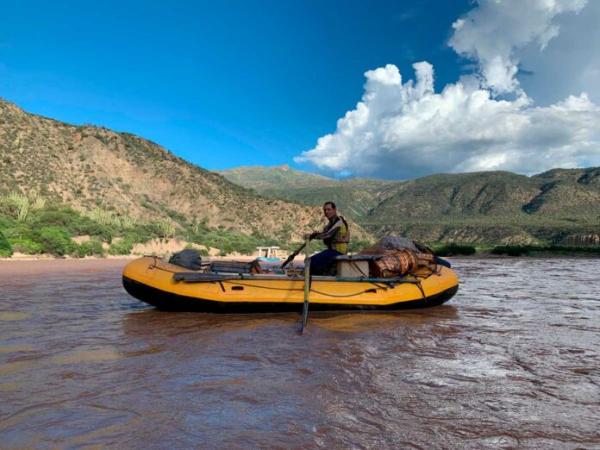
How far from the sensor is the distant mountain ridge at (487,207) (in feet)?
219

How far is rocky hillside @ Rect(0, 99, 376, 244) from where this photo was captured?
37.2 m

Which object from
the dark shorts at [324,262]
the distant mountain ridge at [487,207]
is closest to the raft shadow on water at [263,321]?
the dark shorts at [324,262]

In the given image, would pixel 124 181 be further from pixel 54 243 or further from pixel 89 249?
pixel 54 243

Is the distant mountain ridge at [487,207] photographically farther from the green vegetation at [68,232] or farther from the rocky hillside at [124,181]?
the green vegetation at [68,232]

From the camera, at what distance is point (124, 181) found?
4803cm

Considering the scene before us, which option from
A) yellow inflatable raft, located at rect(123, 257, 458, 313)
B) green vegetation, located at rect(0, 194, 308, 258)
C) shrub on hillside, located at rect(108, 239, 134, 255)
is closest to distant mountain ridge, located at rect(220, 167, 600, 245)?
green vegetation, located at rect(0, 194, 308, 258)

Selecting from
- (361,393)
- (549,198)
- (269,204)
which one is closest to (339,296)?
(361,393)

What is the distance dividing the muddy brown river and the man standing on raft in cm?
119

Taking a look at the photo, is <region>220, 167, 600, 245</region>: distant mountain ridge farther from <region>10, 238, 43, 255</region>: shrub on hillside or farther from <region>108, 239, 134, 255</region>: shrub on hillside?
<region>10, 238, 43, 255</region>: shrub on hillside

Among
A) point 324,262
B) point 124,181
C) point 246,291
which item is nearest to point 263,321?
point 246,291

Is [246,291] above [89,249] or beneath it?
beneath

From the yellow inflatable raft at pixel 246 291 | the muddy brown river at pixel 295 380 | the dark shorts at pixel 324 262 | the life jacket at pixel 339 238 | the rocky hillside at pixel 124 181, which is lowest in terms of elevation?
the muddy brown river at pixel 295 380

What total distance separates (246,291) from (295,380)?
3449 mm

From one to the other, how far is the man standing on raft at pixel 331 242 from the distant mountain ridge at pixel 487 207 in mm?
54760
